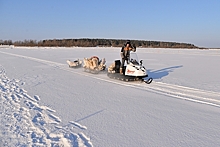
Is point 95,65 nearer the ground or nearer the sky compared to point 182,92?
nearer the sky

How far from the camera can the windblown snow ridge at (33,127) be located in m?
3.65

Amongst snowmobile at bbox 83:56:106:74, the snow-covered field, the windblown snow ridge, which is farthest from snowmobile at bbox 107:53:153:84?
the windblown snow ridge

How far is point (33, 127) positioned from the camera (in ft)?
14.0

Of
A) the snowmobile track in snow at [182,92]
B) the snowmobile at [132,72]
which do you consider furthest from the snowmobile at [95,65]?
the snowmobile track in snow at [182,92]

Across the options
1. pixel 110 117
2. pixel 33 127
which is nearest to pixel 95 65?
pixel 110 117

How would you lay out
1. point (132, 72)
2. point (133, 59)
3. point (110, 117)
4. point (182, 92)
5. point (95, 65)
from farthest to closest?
point (95, 65), point (133, 59), point (132, 72), point (182, 92), point (110, 117)

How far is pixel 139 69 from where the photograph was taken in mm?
8953

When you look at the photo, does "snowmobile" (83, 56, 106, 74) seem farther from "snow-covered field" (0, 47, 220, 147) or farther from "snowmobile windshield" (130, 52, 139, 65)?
"snow-covered field" (0, 47, 220, 147)

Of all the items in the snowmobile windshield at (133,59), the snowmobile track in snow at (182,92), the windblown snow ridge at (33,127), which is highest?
the snowmobile windshield at (133,59)

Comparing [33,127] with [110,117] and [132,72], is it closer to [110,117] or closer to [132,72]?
[110,117]

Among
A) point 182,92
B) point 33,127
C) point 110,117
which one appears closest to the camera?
point 33,127

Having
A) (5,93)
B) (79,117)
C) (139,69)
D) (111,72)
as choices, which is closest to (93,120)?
(79,117)

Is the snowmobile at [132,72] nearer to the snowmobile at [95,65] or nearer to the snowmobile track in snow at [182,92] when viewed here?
the snowmobile track in snow at [182,92]

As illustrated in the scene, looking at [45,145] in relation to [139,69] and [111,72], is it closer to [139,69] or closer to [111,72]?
[139,69]
